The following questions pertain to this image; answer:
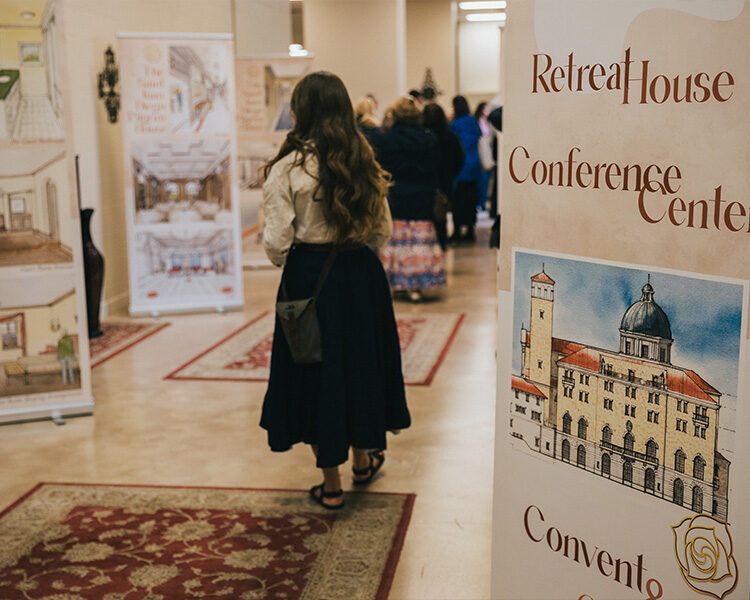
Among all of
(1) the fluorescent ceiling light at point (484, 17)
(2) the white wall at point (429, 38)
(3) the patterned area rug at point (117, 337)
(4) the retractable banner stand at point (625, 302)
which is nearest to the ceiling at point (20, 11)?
(3) the patterned area rug at point (117, 337)

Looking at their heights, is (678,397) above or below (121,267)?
above

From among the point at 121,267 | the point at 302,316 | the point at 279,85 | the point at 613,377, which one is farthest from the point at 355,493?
the point at 279,85

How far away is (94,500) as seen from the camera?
11.6ft

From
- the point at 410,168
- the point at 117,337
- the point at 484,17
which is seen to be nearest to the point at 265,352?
the point at 117,337

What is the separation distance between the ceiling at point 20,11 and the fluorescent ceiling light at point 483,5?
1459cm

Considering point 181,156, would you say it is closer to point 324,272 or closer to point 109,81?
point 109,81

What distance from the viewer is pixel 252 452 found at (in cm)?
405

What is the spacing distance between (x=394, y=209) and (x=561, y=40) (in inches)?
223

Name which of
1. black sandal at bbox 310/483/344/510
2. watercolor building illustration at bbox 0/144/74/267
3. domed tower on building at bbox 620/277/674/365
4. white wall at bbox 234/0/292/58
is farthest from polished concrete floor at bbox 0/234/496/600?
white wall at bbox 234/0/292/58

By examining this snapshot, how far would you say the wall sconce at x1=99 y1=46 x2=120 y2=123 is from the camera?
7051mm

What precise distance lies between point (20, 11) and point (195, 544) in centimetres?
263

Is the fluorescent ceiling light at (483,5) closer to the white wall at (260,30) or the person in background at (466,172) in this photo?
the person in background at (466,172)

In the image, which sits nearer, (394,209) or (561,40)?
(561,40)

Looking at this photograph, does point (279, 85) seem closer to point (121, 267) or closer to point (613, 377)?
point (121, 267)
